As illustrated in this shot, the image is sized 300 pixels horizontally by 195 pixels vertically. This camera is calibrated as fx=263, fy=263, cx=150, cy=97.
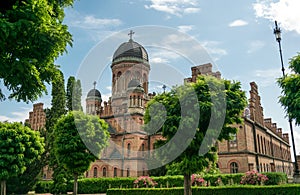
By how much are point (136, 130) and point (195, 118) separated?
91.9 feet

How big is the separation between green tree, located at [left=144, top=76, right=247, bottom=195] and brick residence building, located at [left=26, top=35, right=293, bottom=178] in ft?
61.5

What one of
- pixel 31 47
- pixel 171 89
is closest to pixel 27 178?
pixel 171 89

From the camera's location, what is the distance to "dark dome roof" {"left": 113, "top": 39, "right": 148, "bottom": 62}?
50.0 meters

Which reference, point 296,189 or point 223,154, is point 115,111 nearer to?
point 223,154

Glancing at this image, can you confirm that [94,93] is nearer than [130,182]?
No

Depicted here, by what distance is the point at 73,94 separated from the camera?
3612cm

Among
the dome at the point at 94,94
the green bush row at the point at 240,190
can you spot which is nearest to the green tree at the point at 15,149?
the green bush row at the point at 240,190

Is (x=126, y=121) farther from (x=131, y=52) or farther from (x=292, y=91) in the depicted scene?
(x=292, y=91)

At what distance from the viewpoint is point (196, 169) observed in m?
13.9

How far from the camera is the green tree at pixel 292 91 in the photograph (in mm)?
16719

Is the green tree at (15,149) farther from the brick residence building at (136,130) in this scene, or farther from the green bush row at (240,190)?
the brick residence building at (136,130)

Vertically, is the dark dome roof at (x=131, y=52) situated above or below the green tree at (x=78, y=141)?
above

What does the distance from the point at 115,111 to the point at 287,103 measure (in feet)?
104

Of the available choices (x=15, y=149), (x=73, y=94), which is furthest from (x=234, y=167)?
(x=15, y=149)
